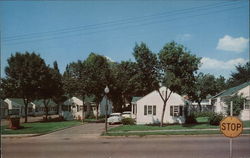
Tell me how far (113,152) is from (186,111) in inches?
841

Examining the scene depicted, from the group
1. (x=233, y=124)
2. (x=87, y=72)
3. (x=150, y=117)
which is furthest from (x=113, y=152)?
(x=87, y=72)

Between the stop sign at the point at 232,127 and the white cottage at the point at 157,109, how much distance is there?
80.8 ft

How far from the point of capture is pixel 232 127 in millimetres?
7961

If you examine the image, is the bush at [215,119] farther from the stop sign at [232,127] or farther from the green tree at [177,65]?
the stop sign at [232,127]

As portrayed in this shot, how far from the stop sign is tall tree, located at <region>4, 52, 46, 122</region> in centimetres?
3464

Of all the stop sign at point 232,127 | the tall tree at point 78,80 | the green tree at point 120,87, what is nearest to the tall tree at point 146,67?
the tall tree at point 78,80

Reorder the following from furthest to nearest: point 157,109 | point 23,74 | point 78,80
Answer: point 78,80 < point 23,74 < point 157,109

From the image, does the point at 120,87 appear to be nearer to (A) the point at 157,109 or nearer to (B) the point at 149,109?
(B) the point at 149,109

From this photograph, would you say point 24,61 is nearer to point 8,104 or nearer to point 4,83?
point 4,83

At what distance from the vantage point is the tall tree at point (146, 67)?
27359 mm

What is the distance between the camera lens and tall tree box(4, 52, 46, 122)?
38688 mm

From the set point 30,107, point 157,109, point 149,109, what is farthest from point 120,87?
point 30,107

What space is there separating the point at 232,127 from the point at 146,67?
20.0 meters

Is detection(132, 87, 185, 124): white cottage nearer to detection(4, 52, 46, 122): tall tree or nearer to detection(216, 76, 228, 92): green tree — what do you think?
detection(4, 52, 46, 122): tall tree
